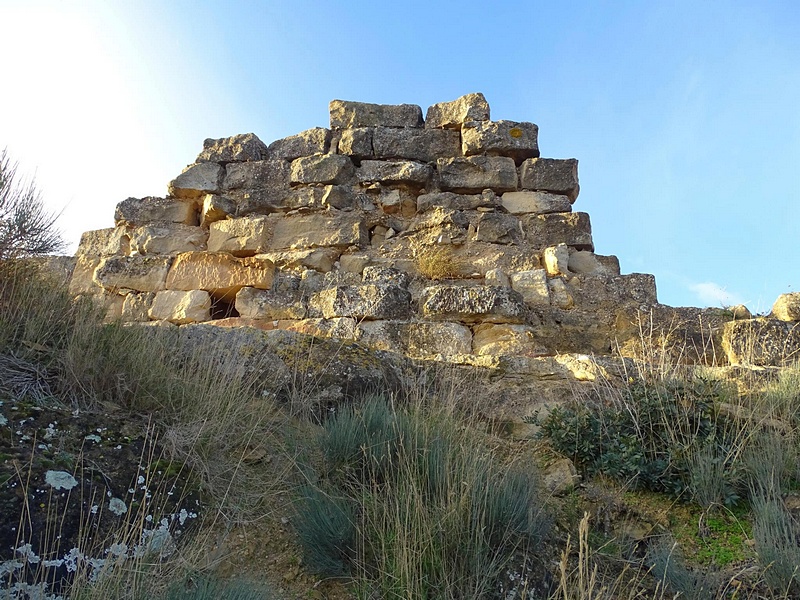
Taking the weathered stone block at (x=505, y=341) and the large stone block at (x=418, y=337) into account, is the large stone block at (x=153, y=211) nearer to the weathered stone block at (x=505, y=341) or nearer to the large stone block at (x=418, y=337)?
the large stone block at (x=418, y=337)

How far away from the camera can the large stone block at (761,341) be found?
14.8ft

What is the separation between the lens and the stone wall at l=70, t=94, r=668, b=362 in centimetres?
494

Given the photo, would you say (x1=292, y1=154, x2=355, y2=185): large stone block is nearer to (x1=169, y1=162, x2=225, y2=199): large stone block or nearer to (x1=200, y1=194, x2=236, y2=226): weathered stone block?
(x1=200, y1=194, x2=236, y2=226): weathered stone block

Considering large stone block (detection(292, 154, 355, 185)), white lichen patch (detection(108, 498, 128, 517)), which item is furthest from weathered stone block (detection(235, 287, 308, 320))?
white lichen patch (detection(108, 498, 128, 517))

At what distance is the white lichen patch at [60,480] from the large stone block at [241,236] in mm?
4119

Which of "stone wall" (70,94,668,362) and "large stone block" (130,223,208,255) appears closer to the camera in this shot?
"stone wall" (70,94,668,362)

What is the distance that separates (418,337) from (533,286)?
1221 millimetres

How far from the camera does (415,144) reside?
657 centimetres

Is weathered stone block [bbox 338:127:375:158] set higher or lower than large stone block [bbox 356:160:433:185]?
higher

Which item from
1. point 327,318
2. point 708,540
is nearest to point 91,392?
point 327,318

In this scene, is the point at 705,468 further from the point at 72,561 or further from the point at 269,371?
the point at 72,561

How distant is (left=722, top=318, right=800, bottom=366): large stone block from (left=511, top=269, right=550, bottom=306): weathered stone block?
1.36 metres

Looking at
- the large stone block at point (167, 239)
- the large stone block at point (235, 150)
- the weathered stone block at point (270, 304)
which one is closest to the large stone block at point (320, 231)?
the weathered stone block at point (270, 304)

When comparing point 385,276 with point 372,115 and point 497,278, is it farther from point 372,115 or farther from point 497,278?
point 372,115
